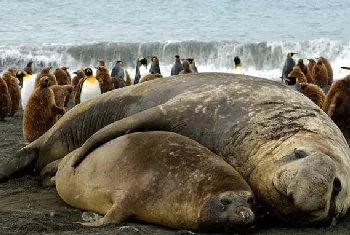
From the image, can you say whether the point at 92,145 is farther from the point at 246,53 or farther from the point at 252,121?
the point at 246,53

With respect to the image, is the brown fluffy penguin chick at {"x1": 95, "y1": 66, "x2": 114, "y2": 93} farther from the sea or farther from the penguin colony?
the sea

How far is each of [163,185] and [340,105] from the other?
177 inches

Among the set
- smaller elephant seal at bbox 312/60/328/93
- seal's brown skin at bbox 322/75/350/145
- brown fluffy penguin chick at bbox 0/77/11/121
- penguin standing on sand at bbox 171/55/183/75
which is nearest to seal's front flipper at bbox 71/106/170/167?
seal's brown skin at bbox 322/75/350/145

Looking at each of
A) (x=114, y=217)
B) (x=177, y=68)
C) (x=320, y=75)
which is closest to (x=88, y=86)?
(x=177, y=68)

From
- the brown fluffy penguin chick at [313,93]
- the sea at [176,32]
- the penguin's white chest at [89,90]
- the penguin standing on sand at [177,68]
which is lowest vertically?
the sea at [176,32]

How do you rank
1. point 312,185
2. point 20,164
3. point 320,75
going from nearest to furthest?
point 312,185, point 20,164, point 320,75

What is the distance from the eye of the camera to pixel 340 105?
8906mm

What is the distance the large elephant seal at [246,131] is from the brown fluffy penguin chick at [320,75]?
488 inches

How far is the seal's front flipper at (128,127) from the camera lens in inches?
219

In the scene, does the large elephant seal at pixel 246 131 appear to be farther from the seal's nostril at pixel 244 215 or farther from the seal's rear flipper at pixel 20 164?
the seal's nostril at pixel 244 215

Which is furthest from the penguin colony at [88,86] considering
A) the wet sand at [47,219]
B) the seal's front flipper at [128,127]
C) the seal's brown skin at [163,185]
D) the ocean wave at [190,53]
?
the ocean wave at [190,53]

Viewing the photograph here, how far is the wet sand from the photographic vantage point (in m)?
4.67

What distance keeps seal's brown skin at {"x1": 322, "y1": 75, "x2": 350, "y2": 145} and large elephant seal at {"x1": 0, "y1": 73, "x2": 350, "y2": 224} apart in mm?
2753

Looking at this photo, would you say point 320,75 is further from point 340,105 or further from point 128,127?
point 128,127
